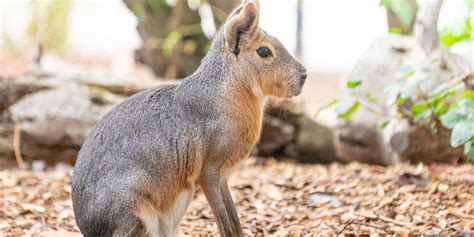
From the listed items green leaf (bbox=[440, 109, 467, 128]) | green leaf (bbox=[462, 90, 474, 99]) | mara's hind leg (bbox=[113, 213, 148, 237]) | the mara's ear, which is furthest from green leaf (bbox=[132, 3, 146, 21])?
mara's hind leg (bbox=[113, 213, 148, 237])

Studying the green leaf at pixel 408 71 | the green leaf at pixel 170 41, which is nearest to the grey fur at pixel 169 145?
the green leaf at pixel 408 71

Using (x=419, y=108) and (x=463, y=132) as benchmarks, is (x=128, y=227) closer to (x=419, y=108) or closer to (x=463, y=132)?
Answer: (x=463, y=132)

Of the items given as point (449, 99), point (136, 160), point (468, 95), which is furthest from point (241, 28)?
point (449, 99)

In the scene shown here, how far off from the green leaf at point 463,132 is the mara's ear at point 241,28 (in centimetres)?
149

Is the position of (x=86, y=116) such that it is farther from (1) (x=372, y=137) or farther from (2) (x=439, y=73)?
(2) (x=439, y=73)

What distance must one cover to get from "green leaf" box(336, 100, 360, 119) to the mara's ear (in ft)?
4.65

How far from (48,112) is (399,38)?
11.9ft

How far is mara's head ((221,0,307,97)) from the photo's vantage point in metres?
4.18

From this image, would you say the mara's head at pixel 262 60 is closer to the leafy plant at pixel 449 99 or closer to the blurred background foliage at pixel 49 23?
the leafy plant at pixel 449 99

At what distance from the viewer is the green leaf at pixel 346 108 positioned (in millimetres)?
5324

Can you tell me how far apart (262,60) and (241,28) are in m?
0.23

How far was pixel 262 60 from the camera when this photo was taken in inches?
167

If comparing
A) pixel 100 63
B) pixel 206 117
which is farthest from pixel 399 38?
pixel 100 63

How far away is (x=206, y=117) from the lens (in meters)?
4.16
